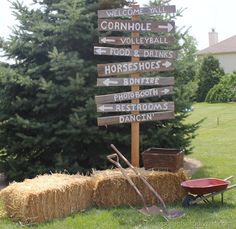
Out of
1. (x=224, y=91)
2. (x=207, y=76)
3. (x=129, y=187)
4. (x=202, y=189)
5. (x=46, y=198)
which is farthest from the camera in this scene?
(x=207, y=76)

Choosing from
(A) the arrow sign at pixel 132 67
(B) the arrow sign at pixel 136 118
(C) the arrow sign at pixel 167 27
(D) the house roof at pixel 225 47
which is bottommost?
(B) the arrow sign at pixel 136 118

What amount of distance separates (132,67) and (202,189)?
7.75 feet

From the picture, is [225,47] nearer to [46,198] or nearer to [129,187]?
[129,187]

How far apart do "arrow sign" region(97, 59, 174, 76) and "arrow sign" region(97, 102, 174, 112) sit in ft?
1.69

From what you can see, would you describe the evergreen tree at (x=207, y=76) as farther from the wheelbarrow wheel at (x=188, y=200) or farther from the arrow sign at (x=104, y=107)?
the wheelbarrow wheel at (x=188, y=200)

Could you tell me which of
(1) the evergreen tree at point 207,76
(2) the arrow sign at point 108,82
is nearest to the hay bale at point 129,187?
(2) the arrow sign at point 108,82

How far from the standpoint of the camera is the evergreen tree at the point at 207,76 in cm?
3741

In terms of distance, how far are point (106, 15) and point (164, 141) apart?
2.84 meters

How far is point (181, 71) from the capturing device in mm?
9797

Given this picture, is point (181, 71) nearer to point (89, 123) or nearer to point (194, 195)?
point (89, 123)

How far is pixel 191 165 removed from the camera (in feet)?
35.0

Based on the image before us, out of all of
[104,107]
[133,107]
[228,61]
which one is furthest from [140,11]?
[228,61]

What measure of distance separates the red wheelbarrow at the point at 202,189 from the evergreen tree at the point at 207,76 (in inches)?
1207

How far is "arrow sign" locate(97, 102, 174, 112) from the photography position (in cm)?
777
